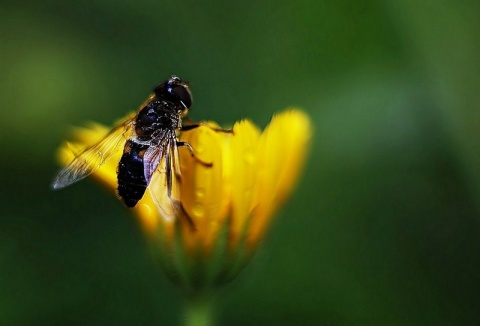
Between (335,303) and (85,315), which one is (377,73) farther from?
(85,315)

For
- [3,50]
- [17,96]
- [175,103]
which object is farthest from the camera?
[3,50]

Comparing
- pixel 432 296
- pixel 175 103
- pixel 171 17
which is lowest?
pixel 432 296

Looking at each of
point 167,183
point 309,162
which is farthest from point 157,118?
point 309,162

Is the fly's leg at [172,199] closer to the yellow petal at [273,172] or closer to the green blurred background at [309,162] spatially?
the yellow petal at [273,172]

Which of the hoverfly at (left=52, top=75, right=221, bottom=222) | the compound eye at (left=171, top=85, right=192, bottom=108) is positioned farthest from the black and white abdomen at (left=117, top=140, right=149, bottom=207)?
the compound eye at (left=171, top=85, right=192, bottom=108)

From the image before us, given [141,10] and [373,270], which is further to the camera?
[141,10]

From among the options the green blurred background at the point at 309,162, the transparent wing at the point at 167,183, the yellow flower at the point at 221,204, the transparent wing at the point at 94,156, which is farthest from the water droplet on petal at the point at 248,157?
the green blurred background at the point at 309,162

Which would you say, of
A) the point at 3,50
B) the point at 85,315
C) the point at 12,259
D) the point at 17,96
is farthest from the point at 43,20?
the point at 85,315

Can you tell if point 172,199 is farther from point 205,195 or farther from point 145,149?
point 145,149
